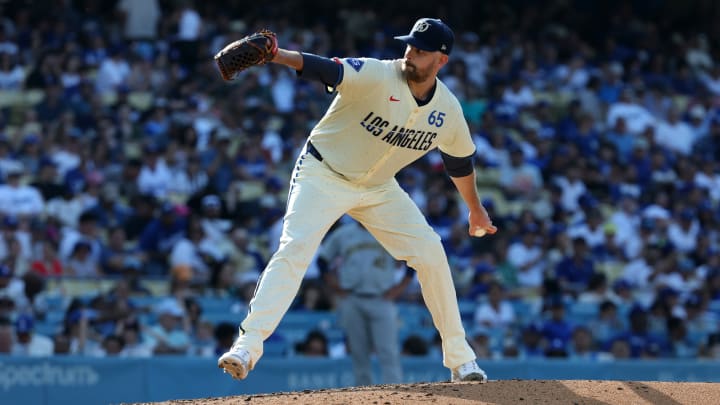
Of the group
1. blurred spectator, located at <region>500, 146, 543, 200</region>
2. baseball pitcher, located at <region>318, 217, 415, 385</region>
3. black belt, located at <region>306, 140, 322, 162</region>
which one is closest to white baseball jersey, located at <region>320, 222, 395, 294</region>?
baseball pitcher, located at <region>318, 217, 415, 385</region>

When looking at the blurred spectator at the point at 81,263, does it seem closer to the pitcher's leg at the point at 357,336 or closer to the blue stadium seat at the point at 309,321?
the blue stadium seat at the point at 309,321

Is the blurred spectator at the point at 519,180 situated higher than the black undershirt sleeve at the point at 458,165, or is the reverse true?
the blurred spectator at the point at 519,180

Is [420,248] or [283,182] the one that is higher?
[283,182]

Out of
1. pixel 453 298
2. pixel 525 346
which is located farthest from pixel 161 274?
pixel 453 298

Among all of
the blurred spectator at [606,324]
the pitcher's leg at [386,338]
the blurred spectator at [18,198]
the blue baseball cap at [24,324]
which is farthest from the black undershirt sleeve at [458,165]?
the blurred spectator at [18,198]

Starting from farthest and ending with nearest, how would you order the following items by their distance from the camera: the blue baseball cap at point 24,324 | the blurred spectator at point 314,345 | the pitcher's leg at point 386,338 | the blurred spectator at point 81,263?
the blurred spectator at point 81,263, the blurred spectator at point 314,345, the blue baseball cap at point 24,324, the pitcher's leg at point 386,338

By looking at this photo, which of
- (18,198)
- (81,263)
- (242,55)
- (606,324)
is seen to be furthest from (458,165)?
(18,198)

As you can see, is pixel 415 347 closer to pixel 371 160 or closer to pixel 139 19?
pixel 371 160

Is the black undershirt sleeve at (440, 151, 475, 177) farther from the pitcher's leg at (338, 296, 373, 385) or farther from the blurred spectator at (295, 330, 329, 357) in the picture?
the blurred spectator at (295, 330, 329, 357)

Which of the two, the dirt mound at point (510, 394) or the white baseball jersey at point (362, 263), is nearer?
the dirt mound at point (510, 394)
